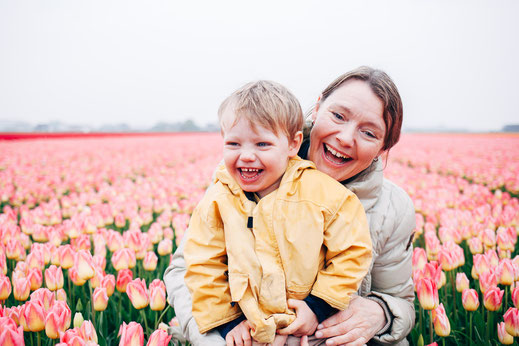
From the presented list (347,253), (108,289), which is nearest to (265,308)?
(347,253)

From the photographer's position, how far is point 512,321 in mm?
1662

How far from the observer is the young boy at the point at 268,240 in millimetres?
1473

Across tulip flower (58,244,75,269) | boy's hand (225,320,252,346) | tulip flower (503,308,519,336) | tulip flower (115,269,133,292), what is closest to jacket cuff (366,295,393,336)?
tulip flower (503,308,519,336)

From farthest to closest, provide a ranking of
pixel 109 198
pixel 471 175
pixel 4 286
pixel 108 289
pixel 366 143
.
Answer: pixel 471 175 < pixel 109 198 < pixel 108 289 < pixel 4 286 < pixel 366 143

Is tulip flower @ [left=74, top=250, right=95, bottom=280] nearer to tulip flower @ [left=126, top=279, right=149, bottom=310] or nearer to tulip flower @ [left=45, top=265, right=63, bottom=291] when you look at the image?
tulip flower @ [left=45, top=265, right=63, bottom=291]

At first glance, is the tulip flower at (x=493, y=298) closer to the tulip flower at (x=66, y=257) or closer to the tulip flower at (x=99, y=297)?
the tulip flower at (x=99, y=297)

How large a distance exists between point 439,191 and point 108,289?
3.62 metres

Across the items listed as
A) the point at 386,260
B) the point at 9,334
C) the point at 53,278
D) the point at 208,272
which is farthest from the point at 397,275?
the point at 53,278

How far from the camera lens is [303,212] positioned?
4.95ft

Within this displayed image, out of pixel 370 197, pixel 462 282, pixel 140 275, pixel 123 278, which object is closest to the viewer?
pixel 370 197

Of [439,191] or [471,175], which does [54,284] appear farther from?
[471,175]

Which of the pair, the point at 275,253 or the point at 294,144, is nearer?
the point at 275,253

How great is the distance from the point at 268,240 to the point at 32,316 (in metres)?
1.07

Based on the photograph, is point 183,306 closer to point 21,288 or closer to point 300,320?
point 300,320
